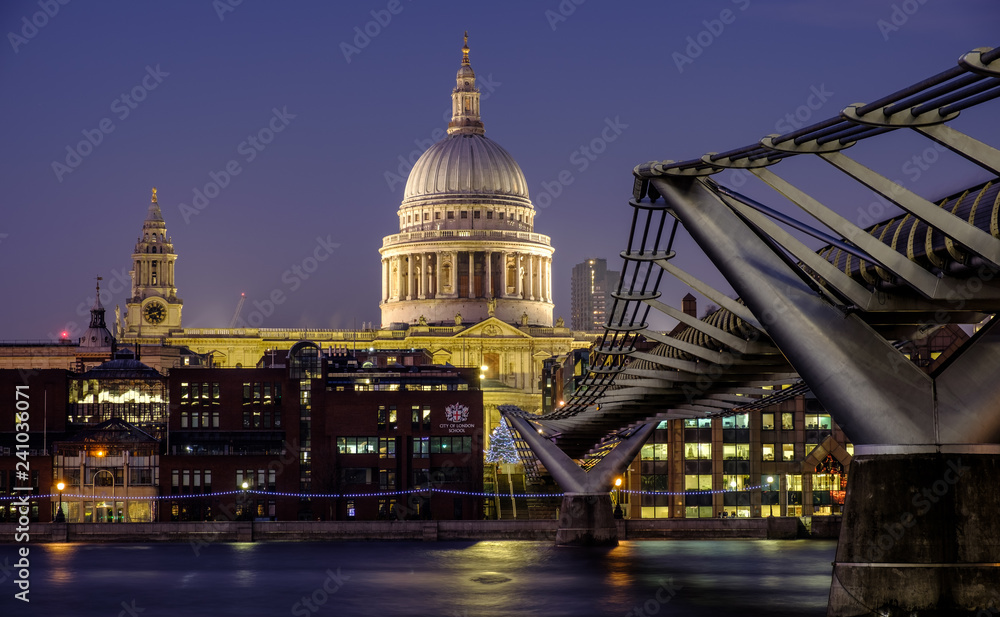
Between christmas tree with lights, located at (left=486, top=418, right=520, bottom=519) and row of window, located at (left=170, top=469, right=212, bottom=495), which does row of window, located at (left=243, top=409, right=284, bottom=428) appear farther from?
christmas tree with lights, located at (left=486, top=418, right=520, bottom=519)

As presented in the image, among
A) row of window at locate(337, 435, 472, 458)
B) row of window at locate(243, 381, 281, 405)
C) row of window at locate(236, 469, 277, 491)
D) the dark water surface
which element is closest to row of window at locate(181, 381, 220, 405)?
row of window at locate(243, 381, 281, 405)

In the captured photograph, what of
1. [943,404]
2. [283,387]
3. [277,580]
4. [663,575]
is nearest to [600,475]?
[663,575]

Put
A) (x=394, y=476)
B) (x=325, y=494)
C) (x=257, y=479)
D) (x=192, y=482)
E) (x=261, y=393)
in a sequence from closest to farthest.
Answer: (x=325, y=494) < (x=192, y=482) < (x=257, y=479) < (x=394, y=476) < (x=261, y=393)

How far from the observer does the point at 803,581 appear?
243 feet

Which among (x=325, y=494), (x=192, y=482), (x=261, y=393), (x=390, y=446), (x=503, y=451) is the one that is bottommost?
(x=325, y=494)

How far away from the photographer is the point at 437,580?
3041 inches

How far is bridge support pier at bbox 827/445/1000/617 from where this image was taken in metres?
34.6

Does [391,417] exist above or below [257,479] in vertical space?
above

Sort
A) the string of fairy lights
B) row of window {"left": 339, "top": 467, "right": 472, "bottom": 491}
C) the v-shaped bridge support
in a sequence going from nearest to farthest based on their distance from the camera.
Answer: the v-shaped bridge support, the string of fairy lights, row of window {"left": 339, "top": 467, "right": 472, "bottom": 491}

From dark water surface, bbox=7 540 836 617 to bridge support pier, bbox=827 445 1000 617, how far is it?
25.7 meters

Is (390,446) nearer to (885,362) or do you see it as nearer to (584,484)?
(584,484)

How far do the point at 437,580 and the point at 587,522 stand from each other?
1577 centimetres

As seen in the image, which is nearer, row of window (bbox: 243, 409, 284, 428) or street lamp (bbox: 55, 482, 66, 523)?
street lamp (bbox: 55, 482, 66, 523)

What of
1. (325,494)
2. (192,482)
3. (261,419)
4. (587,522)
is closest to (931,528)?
(587,522)
